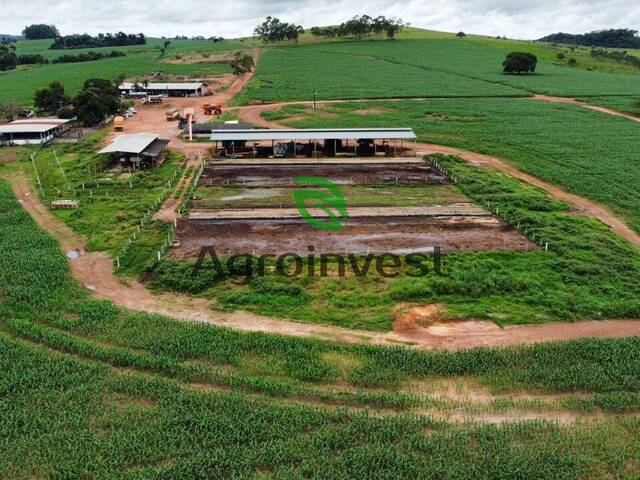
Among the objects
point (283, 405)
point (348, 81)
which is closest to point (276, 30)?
point (348, 81)

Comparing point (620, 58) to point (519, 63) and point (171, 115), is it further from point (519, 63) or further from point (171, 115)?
point (171, 115)

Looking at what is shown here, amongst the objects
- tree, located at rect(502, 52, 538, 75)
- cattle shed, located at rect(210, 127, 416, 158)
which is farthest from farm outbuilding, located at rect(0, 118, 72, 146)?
tree, located at rect(502, 52, 538, 75)

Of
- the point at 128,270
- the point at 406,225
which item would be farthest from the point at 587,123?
the point at 128,270

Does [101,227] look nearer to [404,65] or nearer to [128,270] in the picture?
[128,270]

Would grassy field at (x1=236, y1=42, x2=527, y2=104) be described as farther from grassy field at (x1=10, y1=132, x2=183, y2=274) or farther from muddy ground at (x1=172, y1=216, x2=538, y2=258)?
muddy ground at (x1=172, y1=216, x2=538, y2=258)

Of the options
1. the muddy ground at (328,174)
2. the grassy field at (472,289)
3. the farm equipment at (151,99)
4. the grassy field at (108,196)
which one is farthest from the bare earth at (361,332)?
the farm equipment at (151,99)

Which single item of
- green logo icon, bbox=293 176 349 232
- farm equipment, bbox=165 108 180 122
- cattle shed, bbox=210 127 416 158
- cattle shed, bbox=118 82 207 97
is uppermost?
cattle shed, bbox=118 82 207 97

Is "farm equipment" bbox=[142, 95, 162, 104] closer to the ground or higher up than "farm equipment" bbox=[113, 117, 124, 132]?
higher up

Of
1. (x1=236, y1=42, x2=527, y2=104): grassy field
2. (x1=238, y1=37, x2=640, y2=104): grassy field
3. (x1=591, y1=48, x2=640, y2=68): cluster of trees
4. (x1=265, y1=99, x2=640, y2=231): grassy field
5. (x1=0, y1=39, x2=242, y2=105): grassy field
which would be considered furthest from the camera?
(x1=591, y1=48, x2=640, y2=68): cluster of trees
